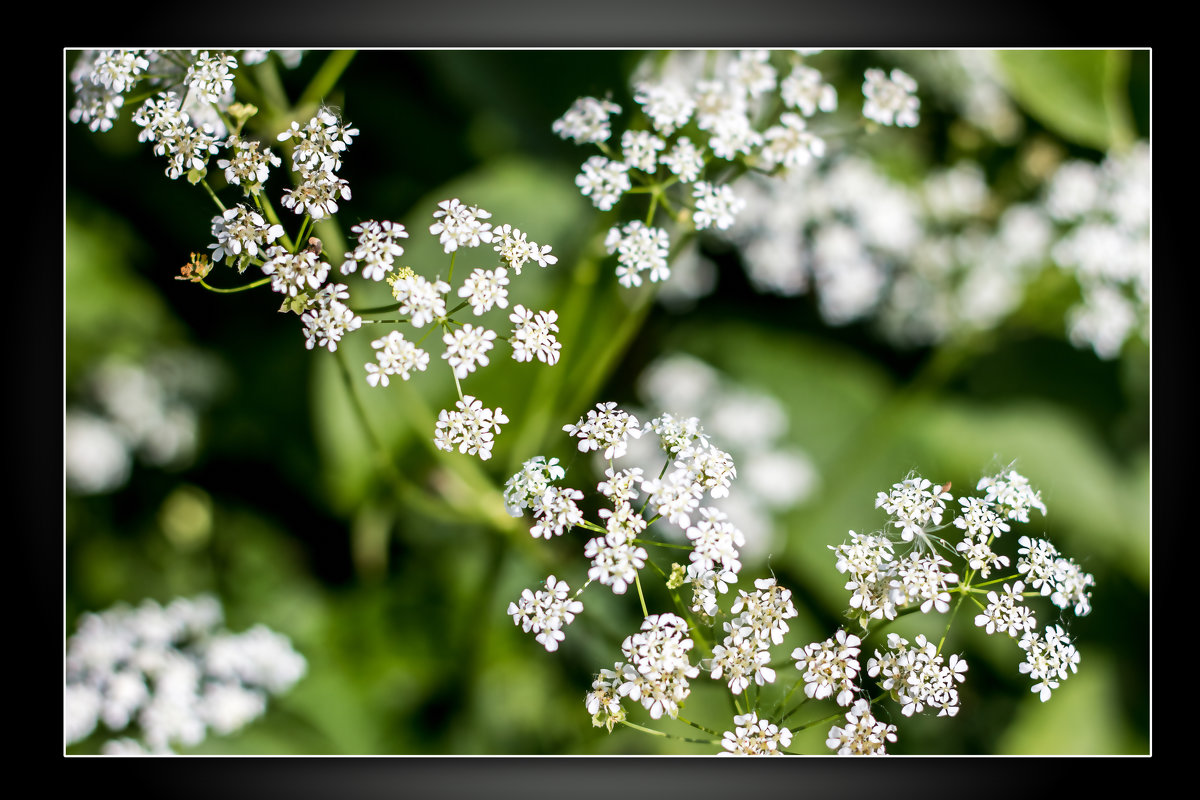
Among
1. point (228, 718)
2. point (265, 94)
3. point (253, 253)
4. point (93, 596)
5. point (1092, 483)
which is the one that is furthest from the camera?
point (1092, 483)

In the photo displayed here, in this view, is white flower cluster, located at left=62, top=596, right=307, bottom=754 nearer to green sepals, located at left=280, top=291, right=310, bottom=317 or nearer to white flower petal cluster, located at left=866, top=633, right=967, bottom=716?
green sepals, located at left=280, top=291, right=310, bottom=317

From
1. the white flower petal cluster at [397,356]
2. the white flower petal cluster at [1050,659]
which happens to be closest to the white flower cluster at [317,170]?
the white flower petal cluster at [397,356]

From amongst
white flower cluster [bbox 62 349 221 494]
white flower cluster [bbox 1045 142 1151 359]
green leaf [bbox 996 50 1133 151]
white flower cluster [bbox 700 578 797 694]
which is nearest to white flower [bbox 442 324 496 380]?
white flower cluster [bbox 700 578 797 694]

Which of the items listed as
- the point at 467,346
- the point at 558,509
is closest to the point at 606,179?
the point at 467,346
